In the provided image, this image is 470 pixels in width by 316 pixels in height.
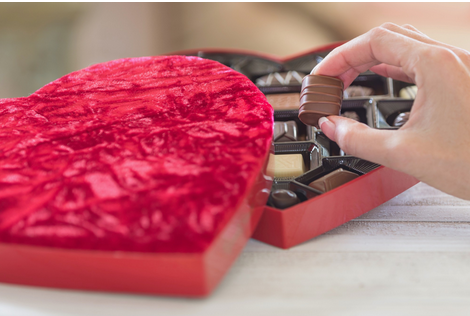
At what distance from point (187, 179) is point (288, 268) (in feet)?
0.63

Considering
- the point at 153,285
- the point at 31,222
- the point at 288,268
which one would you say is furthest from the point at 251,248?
→ the point at 31,222

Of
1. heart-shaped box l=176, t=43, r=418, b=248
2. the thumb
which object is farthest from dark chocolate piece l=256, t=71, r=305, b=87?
the thumb

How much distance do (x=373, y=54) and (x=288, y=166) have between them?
0.26 metres

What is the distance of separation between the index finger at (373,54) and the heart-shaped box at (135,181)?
0.51 ft

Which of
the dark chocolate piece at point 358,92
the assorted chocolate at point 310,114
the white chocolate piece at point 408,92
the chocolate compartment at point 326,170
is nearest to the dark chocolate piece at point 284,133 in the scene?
the assorted chocolate at point 310,114

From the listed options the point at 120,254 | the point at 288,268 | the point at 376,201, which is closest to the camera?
the point at 120,254

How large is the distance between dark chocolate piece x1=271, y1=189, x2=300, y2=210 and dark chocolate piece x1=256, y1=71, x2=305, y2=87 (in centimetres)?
59

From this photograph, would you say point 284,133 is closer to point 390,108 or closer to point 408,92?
point 390,108

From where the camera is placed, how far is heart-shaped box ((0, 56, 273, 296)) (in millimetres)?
412

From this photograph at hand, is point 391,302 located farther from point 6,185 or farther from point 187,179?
point 6,185

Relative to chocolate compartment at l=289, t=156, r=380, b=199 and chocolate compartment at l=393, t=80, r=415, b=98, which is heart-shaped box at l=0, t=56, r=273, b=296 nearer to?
chocolate compartment at l=289, t=156, r=380, b=199

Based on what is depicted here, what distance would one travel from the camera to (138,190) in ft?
1.56

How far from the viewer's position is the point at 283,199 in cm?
57

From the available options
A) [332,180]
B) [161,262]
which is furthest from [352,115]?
[161,262]
